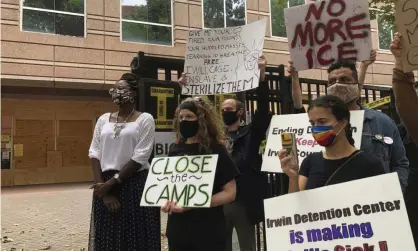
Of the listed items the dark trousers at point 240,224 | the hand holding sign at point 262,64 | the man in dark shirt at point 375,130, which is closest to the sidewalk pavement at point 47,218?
the dark trousers at point 240,224

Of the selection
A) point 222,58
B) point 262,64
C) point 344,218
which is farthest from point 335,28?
point 344,218

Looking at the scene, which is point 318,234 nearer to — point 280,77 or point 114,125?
point 114,125

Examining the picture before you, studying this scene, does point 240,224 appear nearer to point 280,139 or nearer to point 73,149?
point 280,139

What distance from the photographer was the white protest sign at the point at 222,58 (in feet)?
13.7

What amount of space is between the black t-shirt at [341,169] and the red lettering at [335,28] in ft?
5.44

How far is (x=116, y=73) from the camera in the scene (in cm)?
1602

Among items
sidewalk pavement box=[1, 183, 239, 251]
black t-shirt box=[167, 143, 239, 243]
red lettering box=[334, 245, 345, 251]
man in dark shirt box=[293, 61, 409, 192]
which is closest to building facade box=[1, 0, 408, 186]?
sidewalk pavement box=[1, 183, 239, 251]

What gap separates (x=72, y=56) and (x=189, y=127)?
13.5 meters

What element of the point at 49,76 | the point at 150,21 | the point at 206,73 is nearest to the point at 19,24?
the point at 49,76

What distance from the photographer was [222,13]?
17578 millimetres

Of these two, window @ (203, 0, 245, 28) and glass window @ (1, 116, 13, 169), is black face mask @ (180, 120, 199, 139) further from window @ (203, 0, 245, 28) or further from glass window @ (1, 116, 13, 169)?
glass window @ (1, 116, 13, 169)

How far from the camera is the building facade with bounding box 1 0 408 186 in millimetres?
14688

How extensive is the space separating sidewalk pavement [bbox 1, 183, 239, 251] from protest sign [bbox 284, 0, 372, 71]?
2372 mm

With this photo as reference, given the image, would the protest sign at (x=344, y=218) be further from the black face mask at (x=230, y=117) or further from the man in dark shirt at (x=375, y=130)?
the black face mask at (x=230, y=117)
